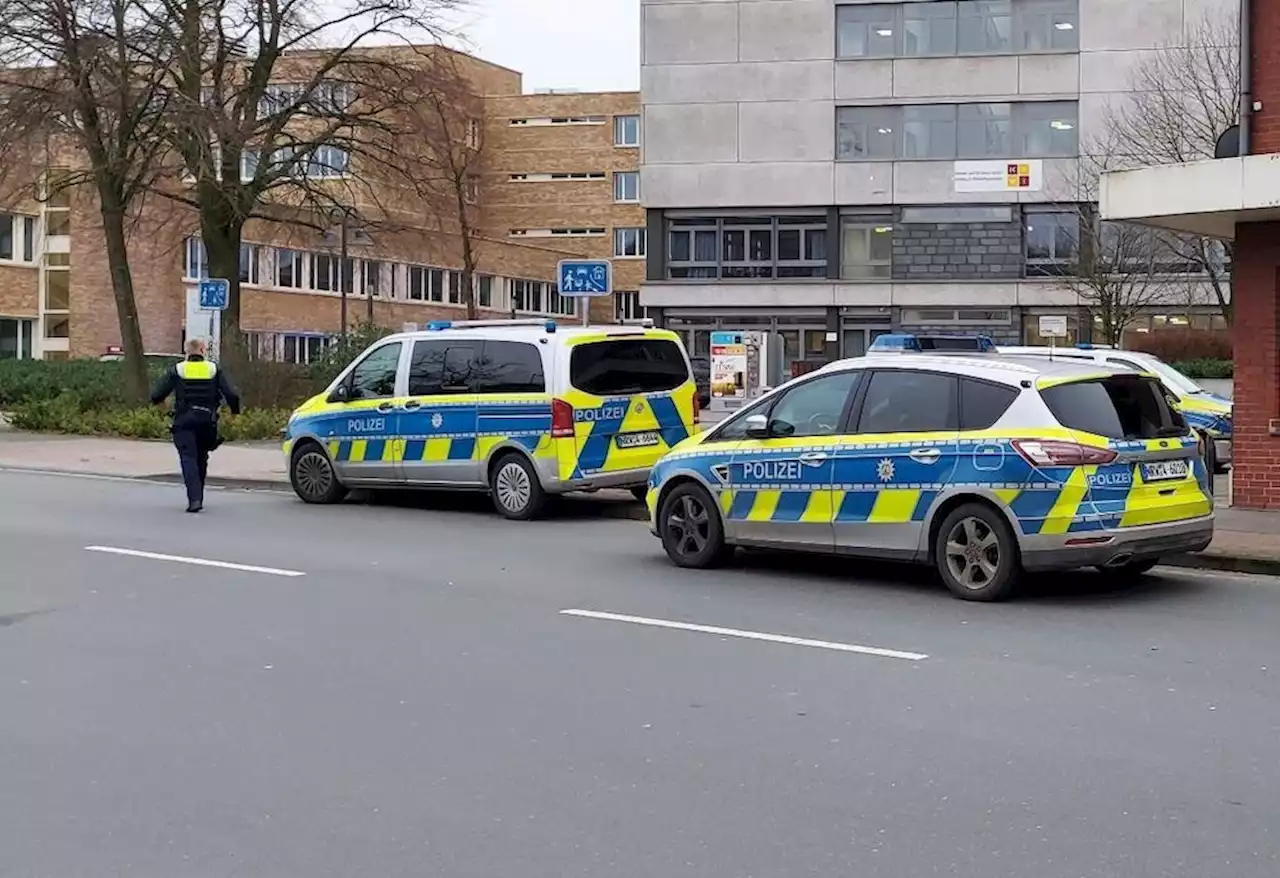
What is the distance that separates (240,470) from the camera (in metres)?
20.3

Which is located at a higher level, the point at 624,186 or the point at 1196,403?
the point at 624,186

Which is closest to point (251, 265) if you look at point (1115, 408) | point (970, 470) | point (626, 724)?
point (970, 470)

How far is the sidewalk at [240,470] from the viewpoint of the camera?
1192 cm

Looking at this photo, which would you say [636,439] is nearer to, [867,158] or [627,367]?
[627,367]

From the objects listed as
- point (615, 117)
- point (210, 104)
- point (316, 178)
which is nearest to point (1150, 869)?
point (210, 104)

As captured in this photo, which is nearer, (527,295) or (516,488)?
(516,488)

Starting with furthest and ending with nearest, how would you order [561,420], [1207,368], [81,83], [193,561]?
[1207,368], [81,83], [561,420], [193,561]

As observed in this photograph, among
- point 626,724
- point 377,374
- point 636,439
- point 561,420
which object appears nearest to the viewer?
point 626,724

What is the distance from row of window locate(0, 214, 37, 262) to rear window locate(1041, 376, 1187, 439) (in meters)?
47.6

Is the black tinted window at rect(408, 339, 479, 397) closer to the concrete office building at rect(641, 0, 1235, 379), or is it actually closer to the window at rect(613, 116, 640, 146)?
the concrete office building at rect(641, 0, 1235, 379)

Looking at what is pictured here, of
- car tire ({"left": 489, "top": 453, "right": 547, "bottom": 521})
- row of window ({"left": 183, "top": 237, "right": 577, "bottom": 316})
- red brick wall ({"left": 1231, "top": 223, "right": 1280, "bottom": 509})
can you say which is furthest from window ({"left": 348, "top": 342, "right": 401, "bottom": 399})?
row of window ({"left": 183, "top": 237, "right": 577, "bottom": 316})

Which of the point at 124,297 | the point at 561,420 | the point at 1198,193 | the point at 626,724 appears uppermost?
the point at 124,297

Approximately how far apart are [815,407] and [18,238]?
47.7 m

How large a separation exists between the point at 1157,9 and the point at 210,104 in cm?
2982
